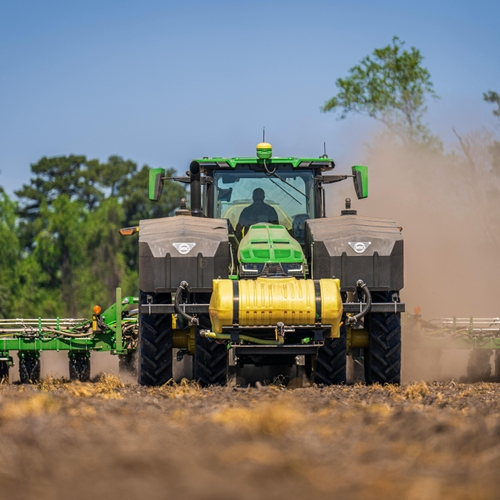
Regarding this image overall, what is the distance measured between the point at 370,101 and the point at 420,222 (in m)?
16.5

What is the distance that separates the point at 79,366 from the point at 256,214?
25.4 feet

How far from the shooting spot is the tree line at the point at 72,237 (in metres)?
63.6

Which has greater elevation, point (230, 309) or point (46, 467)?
point (230, 309)

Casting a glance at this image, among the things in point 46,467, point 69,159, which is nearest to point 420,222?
point 46,467

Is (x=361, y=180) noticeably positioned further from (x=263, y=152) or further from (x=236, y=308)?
(x=236, y=308)

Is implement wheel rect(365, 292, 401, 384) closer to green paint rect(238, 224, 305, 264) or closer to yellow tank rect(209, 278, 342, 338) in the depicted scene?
green paint rect(238, 224, 305, 264)

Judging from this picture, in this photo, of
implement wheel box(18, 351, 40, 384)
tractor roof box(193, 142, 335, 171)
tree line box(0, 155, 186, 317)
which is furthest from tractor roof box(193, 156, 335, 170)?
tree line box(0, 155, 186, 317)

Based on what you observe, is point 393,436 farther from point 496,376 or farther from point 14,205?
point 14,205

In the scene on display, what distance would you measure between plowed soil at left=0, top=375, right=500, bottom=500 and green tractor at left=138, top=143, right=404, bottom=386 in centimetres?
239

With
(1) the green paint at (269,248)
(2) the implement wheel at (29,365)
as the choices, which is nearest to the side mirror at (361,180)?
(1) the green paint at (269,248)

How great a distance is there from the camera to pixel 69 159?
78125 mm

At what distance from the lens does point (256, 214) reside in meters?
13.3

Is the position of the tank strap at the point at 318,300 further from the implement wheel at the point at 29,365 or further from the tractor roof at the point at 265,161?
the implement wheel at the point at 29,365

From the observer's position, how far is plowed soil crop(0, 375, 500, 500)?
5.43m
